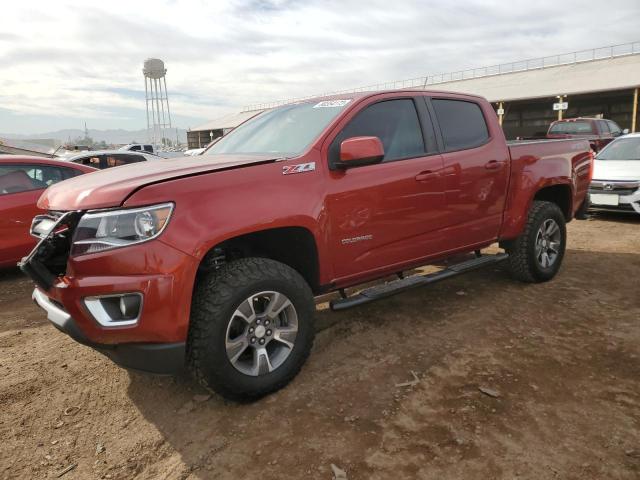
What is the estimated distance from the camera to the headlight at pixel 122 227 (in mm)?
2475

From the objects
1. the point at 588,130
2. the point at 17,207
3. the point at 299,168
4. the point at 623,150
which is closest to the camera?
the point at 299,168

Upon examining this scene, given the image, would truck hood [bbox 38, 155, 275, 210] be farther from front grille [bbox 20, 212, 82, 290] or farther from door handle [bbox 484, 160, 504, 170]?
door handle [bbox 484, 160, 504, 170]

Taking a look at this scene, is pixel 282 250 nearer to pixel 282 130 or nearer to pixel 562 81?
pixel 282 130

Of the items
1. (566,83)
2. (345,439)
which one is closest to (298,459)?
(345,439)

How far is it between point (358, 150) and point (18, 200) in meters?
4.59

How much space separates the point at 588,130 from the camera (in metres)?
14.5

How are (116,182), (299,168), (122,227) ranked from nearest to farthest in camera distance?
(122,227) → (116,182) → (299,168)

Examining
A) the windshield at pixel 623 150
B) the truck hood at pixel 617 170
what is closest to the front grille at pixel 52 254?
the truck hood at pixel 617 170

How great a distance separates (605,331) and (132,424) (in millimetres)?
3465

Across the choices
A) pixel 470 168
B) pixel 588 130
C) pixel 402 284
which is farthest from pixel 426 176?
pixel 588 130

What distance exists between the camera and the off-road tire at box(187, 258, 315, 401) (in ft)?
8.64

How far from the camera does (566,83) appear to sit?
31.4 m

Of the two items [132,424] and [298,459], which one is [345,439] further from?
[132,424]

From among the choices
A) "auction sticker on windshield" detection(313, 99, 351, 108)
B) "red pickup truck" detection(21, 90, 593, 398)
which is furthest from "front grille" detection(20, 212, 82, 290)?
"auction sticker on windshield" detection(313, 99, 351, 108)
